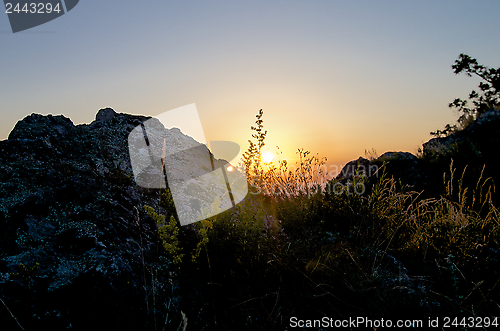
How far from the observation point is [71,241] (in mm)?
2023

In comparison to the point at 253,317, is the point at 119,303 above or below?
above

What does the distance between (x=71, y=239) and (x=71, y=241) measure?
0.6 inches

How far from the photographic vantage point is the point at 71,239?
6.66 ft

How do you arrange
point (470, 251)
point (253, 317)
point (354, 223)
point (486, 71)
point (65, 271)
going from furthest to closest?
1. point (486, 71)
2. point (354, 223)
3. point (470, 251)
4. point (253, 317)
5. point (65, 271)

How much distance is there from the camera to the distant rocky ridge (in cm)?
173

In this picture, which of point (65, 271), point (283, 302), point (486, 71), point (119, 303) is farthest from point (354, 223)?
Result: point (486, 71)

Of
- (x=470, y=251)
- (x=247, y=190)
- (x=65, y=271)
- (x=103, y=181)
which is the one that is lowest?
(x=470, y=251)

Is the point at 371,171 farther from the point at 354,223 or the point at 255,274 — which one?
the point at 255,274

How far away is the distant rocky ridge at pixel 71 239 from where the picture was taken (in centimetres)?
173

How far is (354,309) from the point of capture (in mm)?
2301

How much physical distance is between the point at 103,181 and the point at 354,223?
2.90m

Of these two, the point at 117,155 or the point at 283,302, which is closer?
the point at 283,302

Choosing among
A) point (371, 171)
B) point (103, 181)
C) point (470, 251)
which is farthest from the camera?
point (371, 171)

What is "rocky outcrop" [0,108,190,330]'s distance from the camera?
173 centimetres
